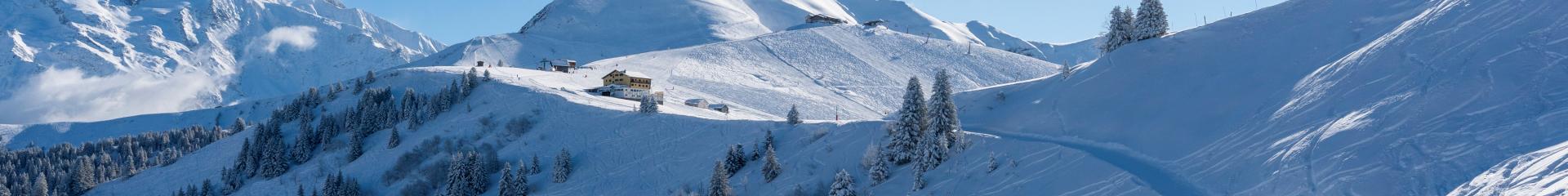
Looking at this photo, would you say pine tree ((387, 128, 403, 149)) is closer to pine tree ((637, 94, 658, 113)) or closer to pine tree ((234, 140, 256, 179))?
pine tree ((234, 140, 256, 179))

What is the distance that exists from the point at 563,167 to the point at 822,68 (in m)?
86.4

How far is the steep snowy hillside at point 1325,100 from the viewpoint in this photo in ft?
115

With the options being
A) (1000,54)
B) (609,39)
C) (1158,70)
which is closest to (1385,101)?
(1158,70)

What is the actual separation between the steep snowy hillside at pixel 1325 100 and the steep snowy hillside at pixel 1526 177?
0.66m

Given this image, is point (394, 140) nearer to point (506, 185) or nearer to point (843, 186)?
point (506, 185)

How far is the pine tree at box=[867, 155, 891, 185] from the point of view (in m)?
52.0

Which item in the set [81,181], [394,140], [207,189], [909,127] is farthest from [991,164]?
[81,181]

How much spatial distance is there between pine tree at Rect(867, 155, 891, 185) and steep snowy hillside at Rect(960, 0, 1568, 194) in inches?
338

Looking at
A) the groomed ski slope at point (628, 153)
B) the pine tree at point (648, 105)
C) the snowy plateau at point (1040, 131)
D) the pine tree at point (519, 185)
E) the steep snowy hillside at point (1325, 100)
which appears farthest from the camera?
the pine tree at point (648, 105)

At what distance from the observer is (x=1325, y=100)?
44.5 metres

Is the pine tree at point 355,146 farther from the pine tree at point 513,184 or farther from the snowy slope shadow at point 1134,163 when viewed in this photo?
the snowy slope shadow at point 1134,163

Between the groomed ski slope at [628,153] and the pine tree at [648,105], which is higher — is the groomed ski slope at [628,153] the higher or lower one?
the lower one

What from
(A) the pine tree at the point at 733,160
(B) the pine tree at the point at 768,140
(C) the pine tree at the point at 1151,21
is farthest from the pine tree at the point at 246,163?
(C) the pine tree at the point at 1151,21

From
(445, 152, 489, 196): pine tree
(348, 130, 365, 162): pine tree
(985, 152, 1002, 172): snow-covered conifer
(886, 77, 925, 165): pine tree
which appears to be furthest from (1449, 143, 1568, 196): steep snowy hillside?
(348, 130, 365, 162): pine tree
